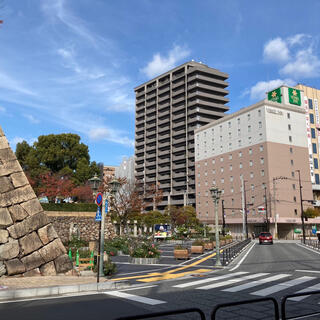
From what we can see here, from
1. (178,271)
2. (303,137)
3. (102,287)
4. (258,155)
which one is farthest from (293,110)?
(102,287)

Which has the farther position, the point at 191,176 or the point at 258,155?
the point at 191,176

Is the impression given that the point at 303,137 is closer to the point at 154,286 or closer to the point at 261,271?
the point at 261,271

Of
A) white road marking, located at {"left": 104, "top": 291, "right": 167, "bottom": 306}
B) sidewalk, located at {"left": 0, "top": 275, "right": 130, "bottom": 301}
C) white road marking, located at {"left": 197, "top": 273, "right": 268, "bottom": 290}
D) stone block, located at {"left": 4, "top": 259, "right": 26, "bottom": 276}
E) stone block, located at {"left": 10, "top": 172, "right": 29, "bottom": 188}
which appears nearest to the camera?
white road marking, located at {"left": 104, "top": 291, "right": 167, "bottom": 306}

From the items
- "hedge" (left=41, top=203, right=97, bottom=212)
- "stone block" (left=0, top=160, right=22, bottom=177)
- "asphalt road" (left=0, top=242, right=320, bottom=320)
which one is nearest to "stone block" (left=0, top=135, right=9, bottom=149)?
"stone block" (left=0, top=160, right=22, bottom=177)

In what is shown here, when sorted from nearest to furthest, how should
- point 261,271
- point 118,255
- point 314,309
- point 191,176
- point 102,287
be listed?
1. point 314,309
2. point 102,287
3. point 261,271
4. point 118,255
5. point 191,176

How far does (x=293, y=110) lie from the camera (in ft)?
246

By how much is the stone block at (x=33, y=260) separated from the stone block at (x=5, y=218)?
5.14 ft

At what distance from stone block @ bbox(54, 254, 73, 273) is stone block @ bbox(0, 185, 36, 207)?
2979mm

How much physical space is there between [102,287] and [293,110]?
242 ft

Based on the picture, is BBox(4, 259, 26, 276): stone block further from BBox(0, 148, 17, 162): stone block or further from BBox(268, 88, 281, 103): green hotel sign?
BBox(268, 88, 281, 103): green hotel sign

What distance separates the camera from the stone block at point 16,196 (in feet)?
43.3

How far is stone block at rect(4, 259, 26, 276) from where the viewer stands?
41.0 ft

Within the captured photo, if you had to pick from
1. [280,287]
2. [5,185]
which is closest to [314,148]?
[280,287]

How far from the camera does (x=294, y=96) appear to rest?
256 feet
